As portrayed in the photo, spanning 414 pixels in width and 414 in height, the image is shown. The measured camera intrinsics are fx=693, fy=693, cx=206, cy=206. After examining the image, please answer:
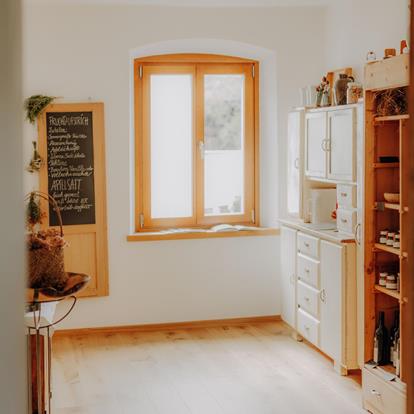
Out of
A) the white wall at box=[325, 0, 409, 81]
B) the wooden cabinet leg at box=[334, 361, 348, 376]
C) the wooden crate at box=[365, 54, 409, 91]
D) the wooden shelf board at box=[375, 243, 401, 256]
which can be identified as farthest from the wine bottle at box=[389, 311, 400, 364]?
the white wall at box=[325, 0, 409, 81]

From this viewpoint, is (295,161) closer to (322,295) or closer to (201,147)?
(201,147)

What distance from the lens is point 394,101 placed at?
3945 mm

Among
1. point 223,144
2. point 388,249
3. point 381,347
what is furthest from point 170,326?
point 388,249

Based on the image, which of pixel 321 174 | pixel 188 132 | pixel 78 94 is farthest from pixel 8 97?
pixel 188 132

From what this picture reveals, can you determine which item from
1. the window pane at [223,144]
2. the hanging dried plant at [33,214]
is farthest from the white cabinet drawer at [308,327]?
the hanging dried plant at [33,214]

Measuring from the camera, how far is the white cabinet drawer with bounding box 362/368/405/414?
148 inches

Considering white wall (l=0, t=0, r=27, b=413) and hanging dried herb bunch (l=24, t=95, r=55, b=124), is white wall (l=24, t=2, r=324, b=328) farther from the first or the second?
white wall (l=0, t=0, r=27, b=413)

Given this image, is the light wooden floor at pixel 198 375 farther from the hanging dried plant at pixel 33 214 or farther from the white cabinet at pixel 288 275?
the hanging dried plant at pixel 33 214

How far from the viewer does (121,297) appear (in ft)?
18.8

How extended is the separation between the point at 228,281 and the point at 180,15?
2.26 meters

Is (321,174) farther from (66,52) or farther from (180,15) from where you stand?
(66,52)

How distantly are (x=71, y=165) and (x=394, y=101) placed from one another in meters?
2.72

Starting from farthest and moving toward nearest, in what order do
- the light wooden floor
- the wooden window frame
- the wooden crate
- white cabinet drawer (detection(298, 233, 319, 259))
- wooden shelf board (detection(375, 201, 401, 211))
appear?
the wooden window frame, white cabinet drawer (detection(298, 233, 319, 259)), the light wooden floor, wooden shelf board (detection(375, 201, 401, 211)), the wooden crate

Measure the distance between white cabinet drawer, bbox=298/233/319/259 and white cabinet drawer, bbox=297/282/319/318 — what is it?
0.26 m
